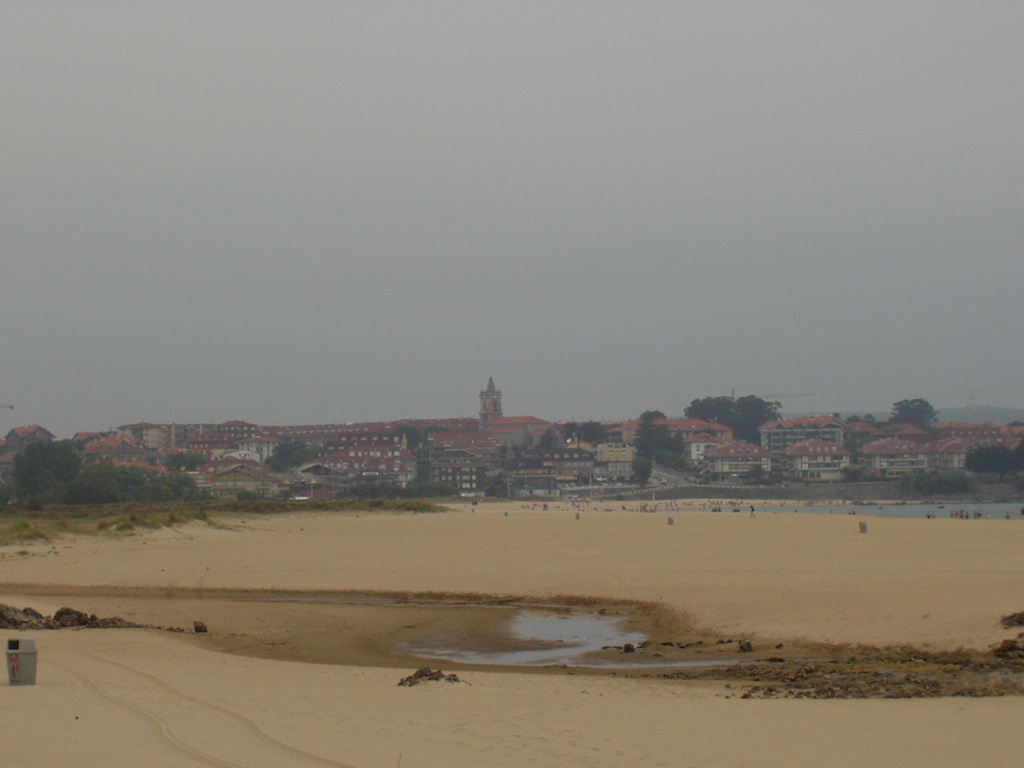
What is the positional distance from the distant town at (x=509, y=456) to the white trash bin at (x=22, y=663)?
61.7m

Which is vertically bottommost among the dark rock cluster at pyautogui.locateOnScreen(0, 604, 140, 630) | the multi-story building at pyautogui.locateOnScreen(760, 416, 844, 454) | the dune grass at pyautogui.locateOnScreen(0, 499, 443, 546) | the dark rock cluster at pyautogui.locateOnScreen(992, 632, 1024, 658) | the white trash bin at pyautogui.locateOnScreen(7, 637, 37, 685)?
the dune grass at pyautogui.locateOnScreen(0, 499, 443, 546)

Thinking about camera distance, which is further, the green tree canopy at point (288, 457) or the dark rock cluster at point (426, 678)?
the green tree canopy at point (288, 457)

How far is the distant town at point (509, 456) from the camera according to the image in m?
105

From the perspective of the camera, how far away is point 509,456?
159m

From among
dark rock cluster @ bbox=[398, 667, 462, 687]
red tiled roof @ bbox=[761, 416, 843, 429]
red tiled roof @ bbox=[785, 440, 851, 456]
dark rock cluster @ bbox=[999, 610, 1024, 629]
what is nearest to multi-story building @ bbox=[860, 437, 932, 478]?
red tiled roof @ bbox=[785, 440, 851, 456]

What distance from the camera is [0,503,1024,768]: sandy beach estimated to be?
7.03 metres

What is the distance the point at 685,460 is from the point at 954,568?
140m

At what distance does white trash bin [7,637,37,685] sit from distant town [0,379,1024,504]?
6166cm

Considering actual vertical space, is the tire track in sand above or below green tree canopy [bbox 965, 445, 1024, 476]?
above

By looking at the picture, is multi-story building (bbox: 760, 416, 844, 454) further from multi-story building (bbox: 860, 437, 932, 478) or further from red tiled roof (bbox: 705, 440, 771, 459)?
red tiled roof (bbox: 705, 440, 771, 459)

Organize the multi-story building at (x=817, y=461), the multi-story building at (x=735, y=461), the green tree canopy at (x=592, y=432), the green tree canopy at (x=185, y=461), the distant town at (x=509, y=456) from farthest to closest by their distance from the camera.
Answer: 1. the green tree canopy at (x=592, y=432)
2. the multi-story building at (x=735, y=461)
3. the multi-story building at (x=817, y=461)
4. the green tree canopy at (x=185, y=461)
5. the distant town at (x=509, y=456)

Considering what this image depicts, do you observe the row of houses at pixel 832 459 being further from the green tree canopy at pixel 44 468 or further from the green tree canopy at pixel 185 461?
the green tree canopy at pixel 44 468

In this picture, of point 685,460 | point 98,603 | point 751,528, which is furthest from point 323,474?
point 98,603

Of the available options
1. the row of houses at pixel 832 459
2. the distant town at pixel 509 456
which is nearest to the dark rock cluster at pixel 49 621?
the distant town at pixel 509 456
